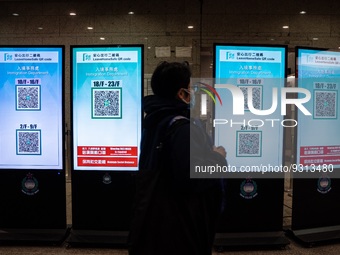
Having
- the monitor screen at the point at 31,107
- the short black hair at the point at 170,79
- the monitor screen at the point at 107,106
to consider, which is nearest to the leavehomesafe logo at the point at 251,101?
the monitor screen at the point at 107,106

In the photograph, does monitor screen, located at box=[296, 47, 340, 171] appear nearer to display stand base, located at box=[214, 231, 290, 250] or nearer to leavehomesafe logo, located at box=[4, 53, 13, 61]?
display stand base, located at box=[214, 231, 290, 250]

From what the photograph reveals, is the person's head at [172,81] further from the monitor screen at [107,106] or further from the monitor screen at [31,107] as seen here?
the monitor screen at [31,107]

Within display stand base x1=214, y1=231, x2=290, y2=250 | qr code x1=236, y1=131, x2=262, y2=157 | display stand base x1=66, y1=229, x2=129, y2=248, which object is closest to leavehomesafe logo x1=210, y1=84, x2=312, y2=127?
qr code x1=236, y1=131, x2=262, y2=157

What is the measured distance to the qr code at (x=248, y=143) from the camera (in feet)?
11.0

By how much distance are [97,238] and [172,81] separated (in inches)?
89.5

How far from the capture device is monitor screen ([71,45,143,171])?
327 cm

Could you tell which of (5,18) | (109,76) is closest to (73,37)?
(5,18)

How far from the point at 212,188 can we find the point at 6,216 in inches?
106

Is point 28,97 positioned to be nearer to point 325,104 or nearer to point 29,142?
point 29,142

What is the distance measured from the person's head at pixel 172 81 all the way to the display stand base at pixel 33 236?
2341 millimetres

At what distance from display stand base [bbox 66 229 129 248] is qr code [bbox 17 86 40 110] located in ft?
4.32

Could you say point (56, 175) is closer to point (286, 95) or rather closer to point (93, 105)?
point (93, 105)

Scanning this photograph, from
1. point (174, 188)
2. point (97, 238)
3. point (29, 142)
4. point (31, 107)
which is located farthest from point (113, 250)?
point (174, 188)

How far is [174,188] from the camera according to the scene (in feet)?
5.18
